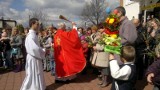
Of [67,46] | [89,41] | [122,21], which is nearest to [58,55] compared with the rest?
[67,46]

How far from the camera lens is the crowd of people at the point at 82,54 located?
12.5 feet

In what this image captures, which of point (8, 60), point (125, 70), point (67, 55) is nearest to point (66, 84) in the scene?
point (67, 55)

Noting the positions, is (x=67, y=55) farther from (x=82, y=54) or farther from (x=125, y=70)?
(x=125, y=70)

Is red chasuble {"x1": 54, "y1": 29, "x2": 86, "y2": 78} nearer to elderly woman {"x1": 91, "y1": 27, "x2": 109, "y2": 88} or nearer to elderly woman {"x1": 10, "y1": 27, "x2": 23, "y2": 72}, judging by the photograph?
elderly woman {"x1": 91, "y1": 27, "x2": 109, "y2": 88}

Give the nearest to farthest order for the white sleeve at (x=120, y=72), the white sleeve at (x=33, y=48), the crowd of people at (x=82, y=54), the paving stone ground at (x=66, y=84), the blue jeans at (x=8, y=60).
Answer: the white sleeve at (x=120, y=72) < the crowd of people at (x=82, y=54) < the white sleeve at (x=33, y=48) < the paving stone ground at (x=66, y=84) < the blue jeans at (x=8, y=60)

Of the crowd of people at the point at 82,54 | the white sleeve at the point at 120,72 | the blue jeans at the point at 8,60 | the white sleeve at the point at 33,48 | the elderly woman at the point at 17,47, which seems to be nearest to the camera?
the white sleeve at the point at 120,72

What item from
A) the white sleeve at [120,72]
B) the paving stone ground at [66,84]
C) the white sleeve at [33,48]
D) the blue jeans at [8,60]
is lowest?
the paving stone ground at [66,84]

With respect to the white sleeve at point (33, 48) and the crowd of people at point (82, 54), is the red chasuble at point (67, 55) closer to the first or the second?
the crowd of people at point (82, 54)

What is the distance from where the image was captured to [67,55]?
8.03m

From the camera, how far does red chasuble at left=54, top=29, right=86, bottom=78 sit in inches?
316

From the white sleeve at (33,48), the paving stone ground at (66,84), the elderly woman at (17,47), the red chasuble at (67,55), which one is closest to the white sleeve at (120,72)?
the white sleeve at (33,48)

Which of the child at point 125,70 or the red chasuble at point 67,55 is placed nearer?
the child at point 125,70

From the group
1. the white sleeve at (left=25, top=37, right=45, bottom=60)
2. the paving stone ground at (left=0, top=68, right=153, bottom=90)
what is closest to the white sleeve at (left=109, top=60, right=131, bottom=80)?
the white sleeve at (left=25, top=37, right=45, bottom=60)

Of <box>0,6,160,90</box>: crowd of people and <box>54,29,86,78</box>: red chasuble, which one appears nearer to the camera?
<box>0,6,160,90</box>: crowd of people
